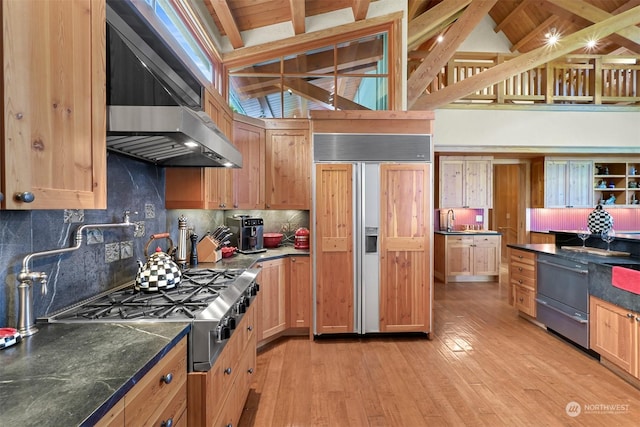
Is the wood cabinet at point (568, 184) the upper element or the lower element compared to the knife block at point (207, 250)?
upper

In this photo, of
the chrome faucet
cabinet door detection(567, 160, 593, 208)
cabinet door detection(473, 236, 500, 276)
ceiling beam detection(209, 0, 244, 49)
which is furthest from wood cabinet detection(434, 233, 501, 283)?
ceiling beam detection(209, 0, 244, 49)

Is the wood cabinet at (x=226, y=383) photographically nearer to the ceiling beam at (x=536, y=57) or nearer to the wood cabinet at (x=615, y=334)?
the wood cabinet at (x=615, y=334)

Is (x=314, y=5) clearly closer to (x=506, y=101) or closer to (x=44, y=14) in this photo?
(x=44, y=14)

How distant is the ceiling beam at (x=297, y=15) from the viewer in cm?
338

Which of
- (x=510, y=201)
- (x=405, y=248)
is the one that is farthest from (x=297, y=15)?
(x=510, y=201)

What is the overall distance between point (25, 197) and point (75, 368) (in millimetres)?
537

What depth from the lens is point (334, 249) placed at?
342 cm

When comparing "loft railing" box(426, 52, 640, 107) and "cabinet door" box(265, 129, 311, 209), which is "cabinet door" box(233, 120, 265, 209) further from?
"loft railing" box(426, 52, 640, 107)

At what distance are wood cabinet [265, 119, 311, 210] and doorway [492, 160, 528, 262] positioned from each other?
5808 millimetres

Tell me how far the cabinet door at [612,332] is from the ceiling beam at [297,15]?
167 inches

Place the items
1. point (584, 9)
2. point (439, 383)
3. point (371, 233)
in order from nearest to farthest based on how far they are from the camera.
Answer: point (439, 383) → point (371, 233) → point (584, 9)

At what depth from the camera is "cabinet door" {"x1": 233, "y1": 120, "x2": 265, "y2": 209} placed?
11.1 ft

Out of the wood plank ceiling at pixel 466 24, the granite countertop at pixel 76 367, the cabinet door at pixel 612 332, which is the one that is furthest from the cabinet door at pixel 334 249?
the cabinet door at pixel 612 332

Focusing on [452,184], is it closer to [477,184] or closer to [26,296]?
[477,184]
